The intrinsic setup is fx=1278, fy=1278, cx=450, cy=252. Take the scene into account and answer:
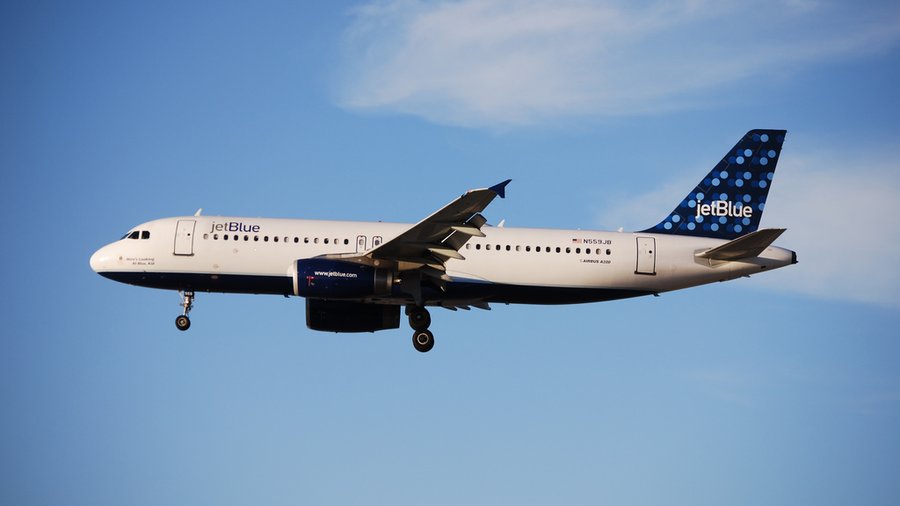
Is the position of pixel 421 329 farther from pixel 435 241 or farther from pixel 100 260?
pixel 100 260

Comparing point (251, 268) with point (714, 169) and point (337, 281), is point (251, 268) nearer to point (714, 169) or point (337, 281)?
point (337, 281)

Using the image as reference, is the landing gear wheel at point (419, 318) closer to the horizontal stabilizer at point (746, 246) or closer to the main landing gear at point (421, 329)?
the main landing gear at point (421, 329)

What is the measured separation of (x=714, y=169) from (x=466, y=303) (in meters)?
10.8

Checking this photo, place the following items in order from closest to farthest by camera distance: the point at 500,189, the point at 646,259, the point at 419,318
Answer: the point at 500,189
the point at 646,259
the point at 419,318

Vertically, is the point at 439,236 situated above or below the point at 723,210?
below

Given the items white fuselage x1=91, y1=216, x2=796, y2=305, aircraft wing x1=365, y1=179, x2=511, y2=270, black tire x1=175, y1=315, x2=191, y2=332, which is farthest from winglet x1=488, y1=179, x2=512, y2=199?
black tire x1=175, y1=315, x2=191, y2=332

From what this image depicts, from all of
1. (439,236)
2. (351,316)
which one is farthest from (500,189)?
(351,316)

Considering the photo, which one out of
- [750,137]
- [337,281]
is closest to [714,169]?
[750,137]

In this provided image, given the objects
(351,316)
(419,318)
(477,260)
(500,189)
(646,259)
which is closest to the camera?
(500,189)

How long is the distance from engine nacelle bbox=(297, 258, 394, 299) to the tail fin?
1057 centimetres

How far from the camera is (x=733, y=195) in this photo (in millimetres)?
47031

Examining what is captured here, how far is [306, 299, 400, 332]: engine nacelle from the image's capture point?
1832 inches

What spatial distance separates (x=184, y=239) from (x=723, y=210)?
63.7ft

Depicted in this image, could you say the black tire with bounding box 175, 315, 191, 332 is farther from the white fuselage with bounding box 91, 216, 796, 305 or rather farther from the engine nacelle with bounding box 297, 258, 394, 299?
the engine nacelle with bounding box 297, 258, 394, 299
